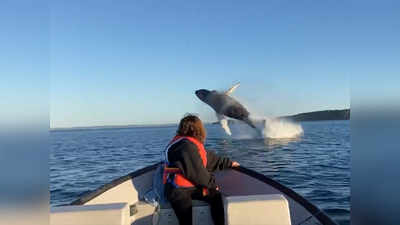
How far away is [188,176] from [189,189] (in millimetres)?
208

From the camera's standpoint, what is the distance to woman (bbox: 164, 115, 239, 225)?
146 inches

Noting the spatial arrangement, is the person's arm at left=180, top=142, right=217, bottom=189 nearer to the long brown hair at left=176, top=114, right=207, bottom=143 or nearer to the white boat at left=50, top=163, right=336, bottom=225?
the long brown hair at left=176, top=114, right=207, bottom=143

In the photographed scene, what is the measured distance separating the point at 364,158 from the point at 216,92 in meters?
22.7

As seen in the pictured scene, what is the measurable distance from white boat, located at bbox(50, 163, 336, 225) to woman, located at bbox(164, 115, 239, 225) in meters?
0.15

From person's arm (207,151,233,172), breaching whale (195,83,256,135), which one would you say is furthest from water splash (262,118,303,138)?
person's arm (207,151,233,172)

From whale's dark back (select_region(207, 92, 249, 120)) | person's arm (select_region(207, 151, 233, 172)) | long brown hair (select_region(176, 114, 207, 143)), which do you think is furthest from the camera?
whale's dark back (select_region(207, 92, 249, 120))

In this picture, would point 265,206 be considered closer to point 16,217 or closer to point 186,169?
point 186,169

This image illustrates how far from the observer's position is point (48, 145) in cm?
124

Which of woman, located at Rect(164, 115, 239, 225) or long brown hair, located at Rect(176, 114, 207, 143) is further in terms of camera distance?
long brown hair, located at Rect(176, 114, 207, 143)

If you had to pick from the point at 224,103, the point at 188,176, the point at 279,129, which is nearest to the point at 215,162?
the point at 188,176

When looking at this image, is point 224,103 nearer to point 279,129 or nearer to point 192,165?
point 192,165

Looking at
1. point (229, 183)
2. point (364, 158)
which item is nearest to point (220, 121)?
point (229, 183)

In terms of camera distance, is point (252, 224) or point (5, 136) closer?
point (5, 136)

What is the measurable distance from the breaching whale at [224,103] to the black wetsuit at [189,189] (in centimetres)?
1956
